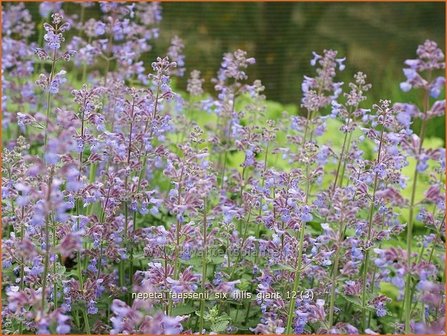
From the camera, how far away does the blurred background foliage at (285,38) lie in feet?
37.9

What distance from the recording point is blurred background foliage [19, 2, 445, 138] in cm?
1155

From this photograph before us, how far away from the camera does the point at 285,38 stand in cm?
1210

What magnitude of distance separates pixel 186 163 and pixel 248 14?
9126 millimetres

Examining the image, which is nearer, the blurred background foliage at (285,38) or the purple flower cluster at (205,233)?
the purple flower cluster at (205,233)

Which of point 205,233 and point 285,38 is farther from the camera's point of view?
point 285,38

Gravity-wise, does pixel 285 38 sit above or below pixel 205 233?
above

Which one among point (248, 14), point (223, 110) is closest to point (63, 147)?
point (223, 110)

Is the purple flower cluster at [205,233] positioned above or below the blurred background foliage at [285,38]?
below

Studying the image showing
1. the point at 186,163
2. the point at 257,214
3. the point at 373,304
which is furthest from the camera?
the point at 257,214

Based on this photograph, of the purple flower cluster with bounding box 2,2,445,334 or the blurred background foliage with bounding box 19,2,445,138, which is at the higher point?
the blurred background foliage with bounding box 19,2,445,138

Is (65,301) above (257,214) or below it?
below

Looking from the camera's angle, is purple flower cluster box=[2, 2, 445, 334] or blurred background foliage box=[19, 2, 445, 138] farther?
blurred background foliage box=[19, 2, 445, 138]

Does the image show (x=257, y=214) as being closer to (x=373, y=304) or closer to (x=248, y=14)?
(x=373, y=304)

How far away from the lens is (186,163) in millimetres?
3436
